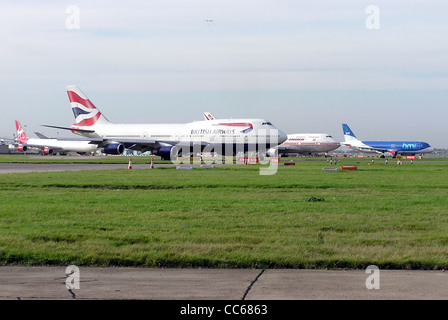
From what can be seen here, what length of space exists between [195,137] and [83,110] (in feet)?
56.9

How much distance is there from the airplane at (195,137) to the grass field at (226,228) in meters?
41.9

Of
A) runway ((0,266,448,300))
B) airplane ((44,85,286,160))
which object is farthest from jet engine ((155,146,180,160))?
runway ((0,266,448,300))

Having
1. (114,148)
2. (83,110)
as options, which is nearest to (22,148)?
(83,110)

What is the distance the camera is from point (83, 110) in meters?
79.0

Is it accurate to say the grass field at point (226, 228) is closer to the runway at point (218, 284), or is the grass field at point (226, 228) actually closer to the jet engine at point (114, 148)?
the runway at point (218, 284)

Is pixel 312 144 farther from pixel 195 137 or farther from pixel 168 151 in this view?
pixel 168 151

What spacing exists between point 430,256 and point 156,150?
57.2 metres

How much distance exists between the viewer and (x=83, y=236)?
13008mm

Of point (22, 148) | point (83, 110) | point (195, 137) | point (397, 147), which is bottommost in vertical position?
point (397, 147)

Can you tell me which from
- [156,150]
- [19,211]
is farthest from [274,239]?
[156,150]

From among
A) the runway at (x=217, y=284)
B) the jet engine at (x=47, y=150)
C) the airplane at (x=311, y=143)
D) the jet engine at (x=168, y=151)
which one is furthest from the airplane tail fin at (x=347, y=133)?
Answer: the runway at (x=217, y=284)

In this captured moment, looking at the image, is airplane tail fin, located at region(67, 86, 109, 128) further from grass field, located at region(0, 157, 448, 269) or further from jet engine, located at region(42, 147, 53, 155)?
grass field, located at region(0, 157, 448, 269)
